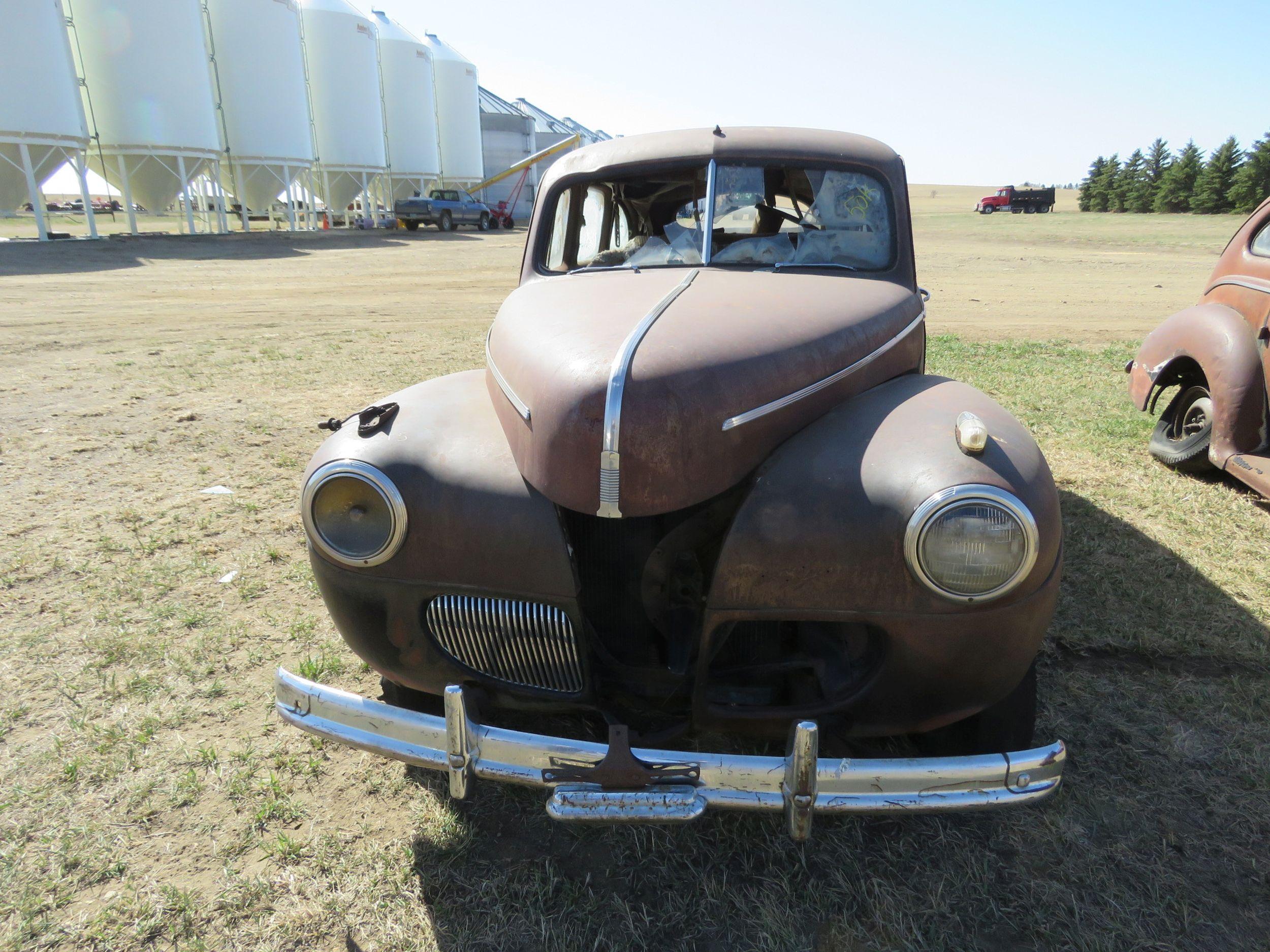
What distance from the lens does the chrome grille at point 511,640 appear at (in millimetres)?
2127

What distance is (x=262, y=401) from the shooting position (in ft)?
22.7

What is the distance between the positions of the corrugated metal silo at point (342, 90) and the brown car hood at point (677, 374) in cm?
3552

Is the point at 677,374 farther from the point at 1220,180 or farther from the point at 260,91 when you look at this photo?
the point at 1220,180

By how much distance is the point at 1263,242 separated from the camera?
5.06m

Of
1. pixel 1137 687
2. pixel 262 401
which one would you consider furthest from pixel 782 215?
pixel 262 401

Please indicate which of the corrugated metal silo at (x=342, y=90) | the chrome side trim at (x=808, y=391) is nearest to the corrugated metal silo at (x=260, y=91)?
the corrugated metal silo at (x=342, y=90)

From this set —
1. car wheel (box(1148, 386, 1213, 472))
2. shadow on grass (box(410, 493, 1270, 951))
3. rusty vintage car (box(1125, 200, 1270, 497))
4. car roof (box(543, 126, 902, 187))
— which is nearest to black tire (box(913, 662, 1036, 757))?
shadow on grass (box(410, 493, 1270, 951))

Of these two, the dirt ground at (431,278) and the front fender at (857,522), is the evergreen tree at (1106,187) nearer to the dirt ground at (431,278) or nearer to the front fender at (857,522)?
the dirt ground at (431,278)

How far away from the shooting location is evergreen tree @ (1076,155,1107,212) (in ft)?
139

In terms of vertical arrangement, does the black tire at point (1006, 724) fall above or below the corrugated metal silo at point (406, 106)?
below

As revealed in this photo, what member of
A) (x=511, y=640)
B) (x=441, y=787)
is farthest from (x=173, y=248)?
(x=511, y=640)

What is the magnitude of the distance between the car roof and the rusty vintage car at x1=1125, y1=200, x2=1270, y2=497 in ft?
8.77

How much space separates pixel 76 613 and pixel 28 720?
0.79m

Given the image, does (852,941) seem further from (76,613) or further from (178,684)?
(76,613)
